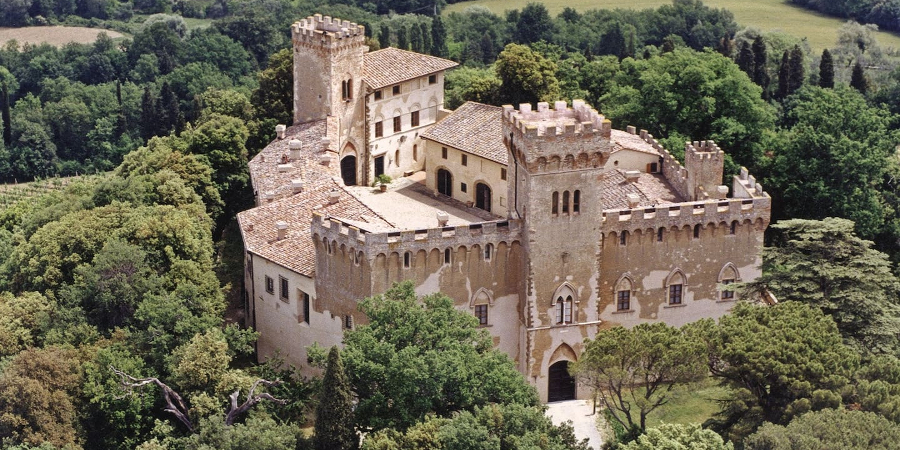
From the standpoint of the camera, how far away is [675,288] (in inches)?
3346

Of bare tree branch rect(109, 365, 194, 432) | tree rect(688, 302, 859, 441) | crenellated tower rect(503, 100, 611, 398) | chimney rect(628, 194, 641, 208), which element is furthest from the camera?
chimney rect(628, 194, 641, 208)

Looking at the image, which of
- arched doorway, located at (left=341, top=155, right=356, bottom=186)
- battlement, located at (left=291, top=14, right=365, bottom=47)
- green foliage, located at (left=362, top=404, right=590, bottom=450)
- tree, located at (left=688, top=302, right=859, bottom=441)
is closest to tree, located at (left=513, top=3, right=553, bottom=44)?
battlement, located at (left=291, top=14, right=365, bottom=47)

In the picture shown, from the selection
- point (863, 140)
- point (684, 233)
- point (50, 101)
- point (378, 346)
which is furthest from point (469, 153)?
point (50, 101)

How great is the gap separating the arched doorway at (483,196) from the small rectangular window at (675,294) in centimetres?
1480

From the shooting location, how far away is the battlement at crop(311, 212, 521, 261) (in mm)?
79062

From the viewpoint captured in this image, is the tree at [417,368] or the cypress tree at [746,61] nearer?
the tree at [417,368]

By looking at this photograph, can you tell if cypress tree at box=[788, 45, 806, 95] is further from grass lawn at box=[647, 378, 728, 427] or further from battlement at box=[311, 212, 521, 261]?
battlement at box=[311, 212, 521, 261]

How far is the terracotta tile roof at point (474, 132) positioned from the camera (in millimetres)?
94500

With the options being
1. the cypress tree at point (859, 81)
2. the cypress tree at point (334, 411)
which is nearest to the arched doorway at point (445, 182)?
the cypress tree at point (334, 411)

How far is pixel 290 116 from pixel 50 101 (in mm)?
75854

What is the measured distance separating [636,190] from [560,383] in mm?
12491

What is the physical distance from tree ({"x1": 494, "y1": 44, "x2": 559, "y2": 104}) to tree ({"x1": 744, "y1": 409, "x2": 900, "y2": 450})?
143 feet

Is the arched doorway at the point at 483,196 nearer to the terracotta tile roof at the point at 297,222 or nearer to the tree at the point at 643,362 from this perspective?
the terracotta tile roof at the point at 297,222

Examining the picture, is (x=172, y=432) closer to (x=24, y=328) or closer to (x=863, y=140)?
(x=24, y=328)
